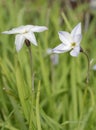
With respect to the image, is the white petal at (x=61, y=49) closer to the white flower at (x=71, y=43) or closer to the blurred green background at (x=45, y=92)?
the white flower at (x=71, y=43)

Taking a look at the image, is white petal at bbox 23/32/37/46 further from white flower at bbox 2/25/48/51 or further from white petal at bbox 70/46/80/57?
white petal at bbox 70/46/80/57

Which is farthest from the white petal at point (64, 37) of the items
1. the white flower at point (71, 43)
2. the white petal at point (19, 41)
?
the white petal at point (19, 41)

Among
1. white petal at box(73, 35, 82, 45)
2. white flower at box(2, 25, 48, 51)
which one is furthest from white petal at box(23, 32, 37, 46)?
white petal at box(73, 35, 82, 45)

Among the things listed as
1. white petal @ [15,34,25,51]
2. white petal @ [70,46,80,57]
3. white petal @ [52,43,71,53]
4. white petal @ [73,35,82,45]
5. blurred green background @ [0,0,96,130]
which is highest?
white petal @ [15,34,25,51]

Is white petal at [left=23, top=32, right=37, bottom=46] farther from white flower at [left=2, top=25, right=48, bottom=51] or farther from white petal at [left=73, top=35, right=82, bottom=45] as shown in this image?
white petal at [left=73, top=35, right=82, bottom=45]

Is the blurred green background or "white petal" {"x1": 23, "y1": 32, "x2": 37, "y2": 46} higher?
"white petal" {"x1": 23, "y1": 32, "x2": 37, "y2": 46}

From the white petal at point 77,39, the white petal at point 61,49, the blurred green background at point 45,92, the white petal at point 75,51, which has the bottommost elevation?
the blurred green background at point 45,92

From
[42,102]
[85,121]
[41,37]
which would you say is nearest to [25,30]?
[85,121]

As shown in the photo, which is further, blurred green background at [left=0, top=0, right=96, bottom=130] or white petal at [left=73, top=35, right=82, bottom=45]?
blurred green background at [left=0, top=0, right=96, bottom=130]

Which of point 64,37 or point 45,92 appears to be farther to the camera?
point 45,92

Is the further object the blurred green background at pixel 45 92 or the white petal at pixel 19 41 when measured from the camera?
the blurred green background at pixel 45 92

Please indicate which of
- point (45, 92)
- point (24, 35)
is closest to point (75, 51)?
point (24, 35)

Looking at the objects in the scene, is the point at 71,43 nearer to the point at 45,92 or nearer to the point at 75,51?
the point at 75,51
